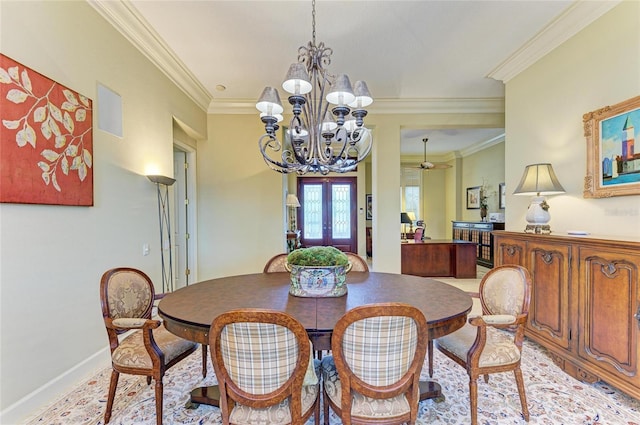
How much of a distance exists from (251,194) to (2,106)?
3174mm

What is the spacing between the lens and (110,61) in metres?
2.55

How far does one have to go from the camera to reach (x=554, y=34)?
9.18 feet

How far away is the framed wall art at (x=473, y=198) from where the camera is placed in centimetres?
743

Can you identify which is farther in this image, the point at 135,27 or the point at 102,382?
the point at 135,27

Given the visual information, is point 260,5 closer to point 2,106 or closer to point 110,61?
point 110,61

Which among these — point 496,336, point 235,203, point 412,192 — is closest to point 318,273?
point 496,336

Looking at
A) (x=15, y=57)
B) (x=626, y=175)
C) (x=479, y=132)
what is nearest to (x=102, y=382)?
(x=15, y=57)

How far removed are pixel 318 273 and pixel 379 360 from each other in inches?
25.3

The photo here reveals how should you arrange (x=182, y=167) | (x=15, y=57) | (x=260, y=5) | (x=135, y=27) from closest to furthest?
1. (x=15, y=57)
2. (x=260, y=5)
3. (x=135, y=27)
4. (x=182, y=167)

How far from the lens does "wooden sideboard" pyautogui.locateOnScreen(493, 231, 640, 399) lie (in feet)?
6.08

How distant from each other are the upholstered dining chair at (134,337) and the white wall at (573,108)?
3292 mm

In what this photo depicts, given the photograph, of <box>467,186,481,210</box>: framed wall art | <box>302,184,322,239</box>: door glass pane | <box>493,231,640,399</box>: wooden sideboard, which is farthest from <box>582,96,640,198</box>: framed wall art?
<box>302,184,322,239</box>: door glass pane

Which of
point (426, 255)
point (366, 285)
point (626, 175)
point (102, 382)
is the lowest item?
point (102, 382)

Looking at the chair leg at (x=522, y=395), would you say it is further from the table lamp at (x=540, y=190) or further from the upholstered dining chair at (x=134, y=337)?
the upholstered dining chair at (x=134, y=337)
